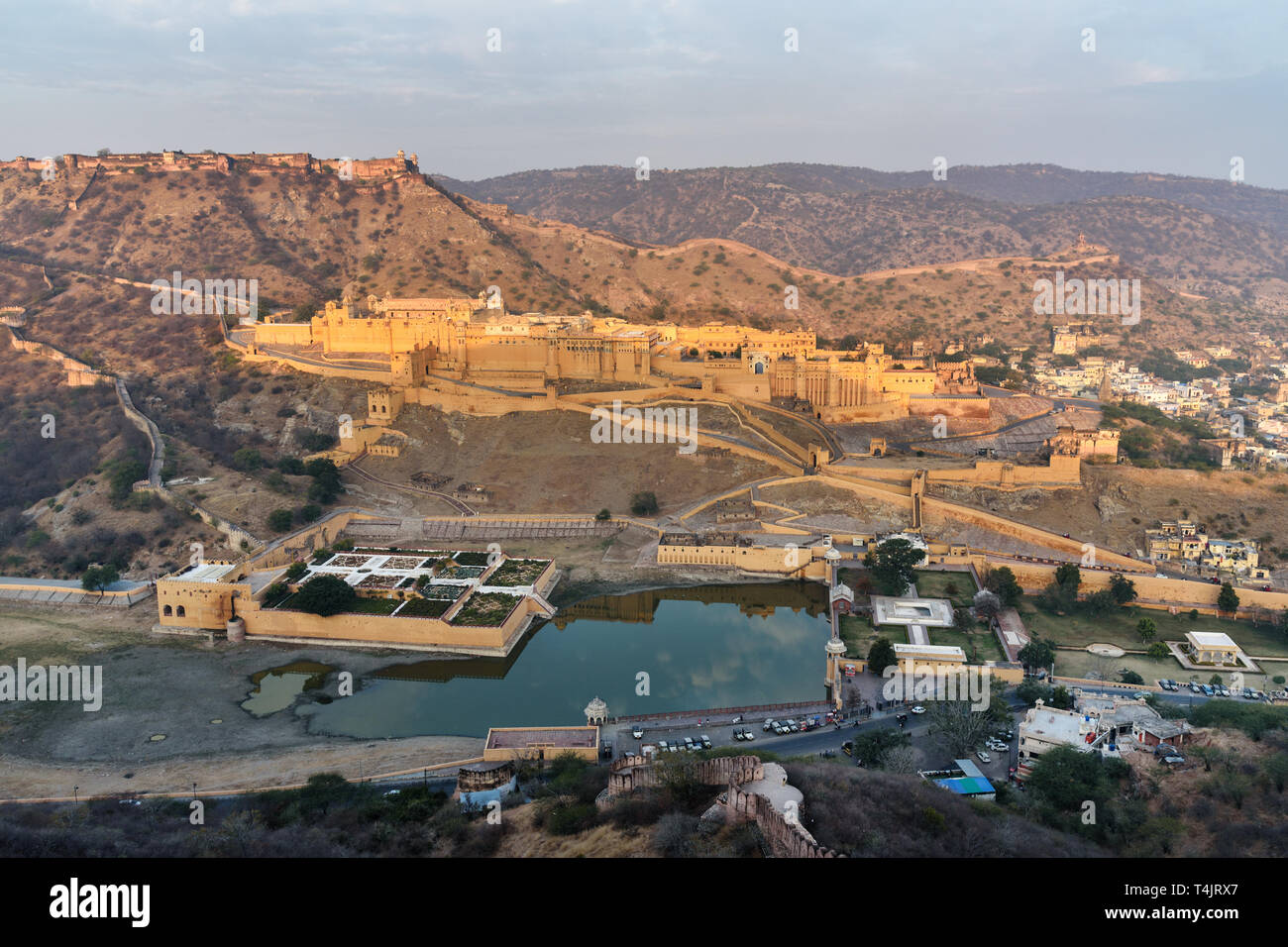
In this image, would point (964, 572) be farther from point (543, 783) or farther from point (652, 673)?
point (543, 783)

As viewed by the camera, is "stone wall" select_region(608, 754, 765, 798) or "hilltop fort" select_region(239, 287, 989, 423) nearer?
"stone wall" select_region(608, 754, 765, 798)

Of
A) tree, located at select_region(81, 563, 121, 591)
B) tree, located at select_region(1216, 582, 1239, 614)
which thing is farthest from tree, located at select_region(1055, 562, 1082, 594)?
tree, located at select_region(81, 563, 121, 591)

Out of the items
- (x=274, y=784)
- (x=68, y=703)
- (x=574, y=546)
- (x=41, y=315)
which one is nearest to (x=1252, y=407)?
(x=574, y=546)

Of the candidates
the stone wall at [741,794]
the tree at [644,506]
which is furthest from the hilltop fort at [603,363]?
the stone wall at [741,794]

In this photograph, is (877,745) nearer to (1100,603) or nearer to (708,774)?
(708,774)

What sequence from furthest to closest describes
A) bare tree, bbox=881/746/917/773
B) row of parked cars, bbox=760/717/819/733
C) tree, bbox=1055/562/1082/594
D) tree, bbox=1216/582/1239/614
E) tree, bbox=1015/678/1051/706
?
tree, bbox=1055/562/1082/594 < tree, bbox=1216/582/1239/614 < tree, bbox=1015/678/1051/706 < row of parked cars, bbox=760/717/819/733 < bare tree, bbox=881/746/917/773

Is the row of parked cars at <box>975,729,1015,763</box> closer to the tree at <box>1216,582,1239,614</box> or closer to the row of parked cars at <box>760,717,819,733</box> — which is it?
the row of parked cars at <box>760,717,819,733</box>
